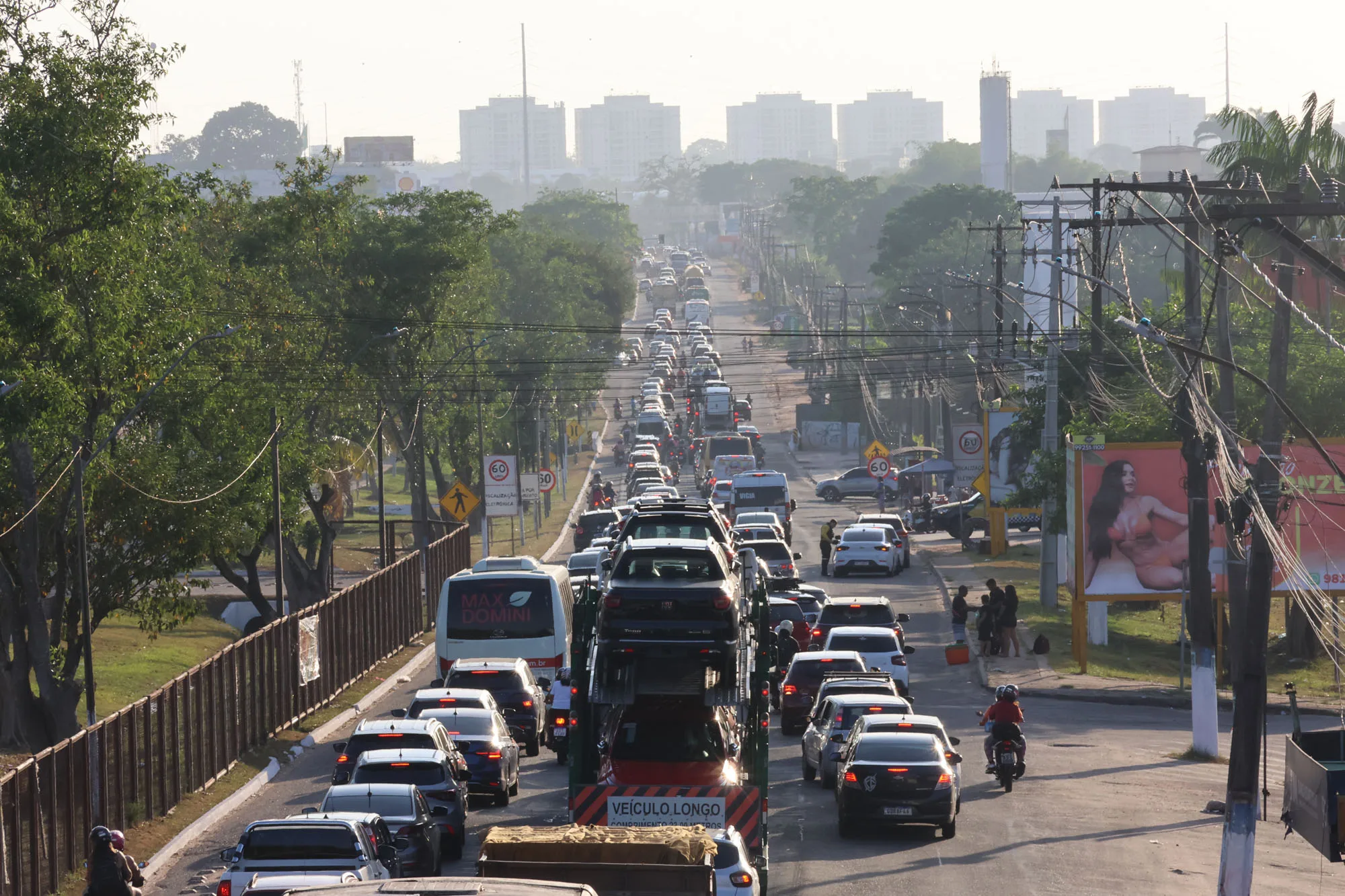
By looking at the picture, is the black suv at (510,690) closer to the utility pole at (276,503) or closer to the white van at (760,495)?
the utility pole at (276,503)

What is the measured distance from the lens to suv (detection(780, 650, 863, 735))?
3241 cm

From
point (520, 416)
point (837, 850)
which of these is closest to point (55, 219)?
point (837, 850)

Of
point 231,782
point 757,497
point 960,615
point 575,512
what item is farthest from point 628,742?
point 575,512

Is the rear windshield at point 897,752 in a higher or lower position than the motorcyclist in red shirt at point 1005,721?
higher

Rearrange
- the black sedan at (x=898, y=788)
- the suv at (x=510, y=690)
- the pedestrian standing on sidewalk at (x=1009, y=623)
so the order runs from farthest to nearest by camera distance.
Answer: the pedestrian standing on sidewalk at (x=1009, y=623) < the suv at (x=510, y=690) < the black sedan at (x=898, y=788)

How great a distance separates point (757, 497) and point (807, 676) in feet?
119

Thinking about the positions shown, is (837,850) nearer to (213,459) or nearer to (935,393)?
(213,459)

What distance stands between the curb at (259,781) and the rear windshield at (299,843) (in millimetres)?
5344

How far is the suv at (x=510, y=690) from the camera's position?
103ft

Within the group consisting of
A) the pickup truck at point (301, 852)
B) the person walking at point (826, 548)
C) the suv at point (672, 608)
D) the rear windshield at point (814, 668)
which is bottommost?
the person walking at point (826, 548)

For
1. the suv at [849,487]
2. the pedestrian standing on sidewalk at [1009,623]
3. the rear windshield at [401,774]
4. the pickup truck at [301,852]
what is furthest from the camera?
the suv at [849,487]

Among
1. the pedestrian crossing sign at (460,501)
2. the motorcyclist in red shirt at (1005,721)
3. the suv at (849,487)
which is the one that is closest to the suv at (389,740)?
the motorcyclist in red shirt at (1005,721)

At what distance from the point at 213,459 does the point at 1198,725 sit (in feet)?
63.6

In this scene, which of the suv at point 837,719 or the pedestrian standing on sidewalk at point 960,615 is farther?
the pedestrian standing on sidewalk at point 960,615
